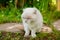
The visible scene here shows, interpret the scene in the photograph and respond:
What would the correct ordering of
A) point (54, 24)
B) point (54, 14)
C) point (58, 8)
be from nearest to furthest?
point (54, 24), point (54, 14), point (58, 8)

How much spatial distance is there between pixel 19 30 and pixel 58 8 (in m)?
1.71

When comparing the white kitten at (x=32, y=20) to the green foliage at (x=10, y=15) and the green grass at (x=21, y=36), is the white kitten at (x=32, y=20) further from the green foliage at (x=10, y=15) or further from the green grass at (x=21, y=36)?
the green foliage at (x=10, y=15)

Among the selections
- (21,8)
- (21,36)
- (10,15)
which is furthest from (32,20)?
(21,8)

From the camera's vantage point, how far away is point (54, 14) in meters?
5.20

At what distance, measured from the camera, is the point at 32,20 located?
3588 millimetres

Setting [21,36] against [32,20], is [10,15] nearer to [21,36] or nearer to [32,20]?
[21,36]

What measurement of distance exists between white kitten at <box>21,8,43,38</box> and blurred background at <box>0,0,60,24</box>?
930mm

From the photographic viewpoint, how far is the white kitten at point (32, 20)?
3477 millimetres

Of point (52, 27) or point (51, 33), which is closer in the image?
point (51, 33)

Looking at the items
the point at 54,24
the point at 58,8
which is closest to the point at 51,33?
the point at 54,24

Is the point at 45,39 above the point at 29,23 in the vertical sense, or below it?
below

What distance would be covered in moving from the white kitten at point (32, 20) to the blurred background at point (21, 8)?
93 centimetres

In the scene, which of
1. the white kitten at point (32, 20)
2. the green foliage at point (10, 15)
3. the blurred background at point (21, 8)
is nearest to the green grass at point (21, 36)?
the white kitten at point (32, 20)

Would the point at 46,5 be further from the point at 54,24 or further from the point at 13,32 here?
the point at 13,32
